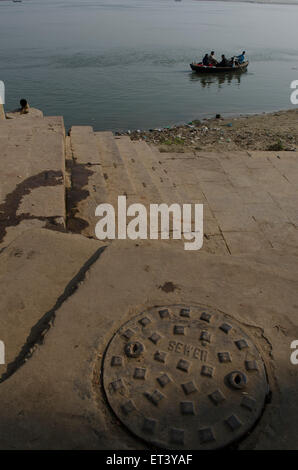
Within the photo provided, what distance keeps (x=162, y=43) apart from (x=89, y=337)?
35.2 m

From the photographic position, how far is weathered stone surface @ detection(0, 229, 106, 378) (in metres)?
2.33

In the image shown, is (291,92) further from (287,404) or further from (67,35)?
(67,35)

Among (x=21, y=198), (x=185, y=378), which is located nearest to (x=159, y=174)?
(x=21, y=198)

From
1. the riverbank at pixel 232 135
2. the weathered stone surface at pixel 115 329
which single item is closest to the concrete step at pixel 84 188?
the weathered stone surface at pixel 115 329

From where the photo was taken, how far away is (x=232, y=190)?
579 cm

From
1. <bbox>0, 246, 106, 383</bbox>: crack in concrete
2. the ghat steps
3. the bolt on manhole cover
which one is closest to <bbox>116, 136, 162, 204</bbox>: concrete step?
the ghat steps

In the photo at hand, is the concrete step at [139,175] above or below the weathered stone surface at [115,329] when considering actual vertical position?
above

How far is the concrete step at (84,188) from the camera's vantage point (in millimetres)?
3783

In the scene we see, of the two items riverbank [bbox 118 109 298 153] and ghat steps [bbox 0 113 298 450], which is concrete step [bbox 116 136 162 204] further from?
riverbank [bbox 118 109 298 153]

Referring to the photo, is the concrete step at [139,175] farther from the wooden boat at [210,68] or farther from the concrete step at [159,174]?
the wooden boat at [210,68]

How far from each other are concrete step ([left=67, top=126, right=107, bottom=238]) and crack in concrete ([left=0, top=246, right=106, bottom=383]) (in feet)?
2.97

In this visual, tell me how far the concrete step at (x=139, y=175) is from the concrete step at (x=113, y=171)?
164 mm

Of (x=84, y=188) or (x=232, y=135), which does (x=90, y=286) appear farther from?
(x=232, y=135)

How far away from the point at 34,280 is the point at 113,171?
3.03 meters
